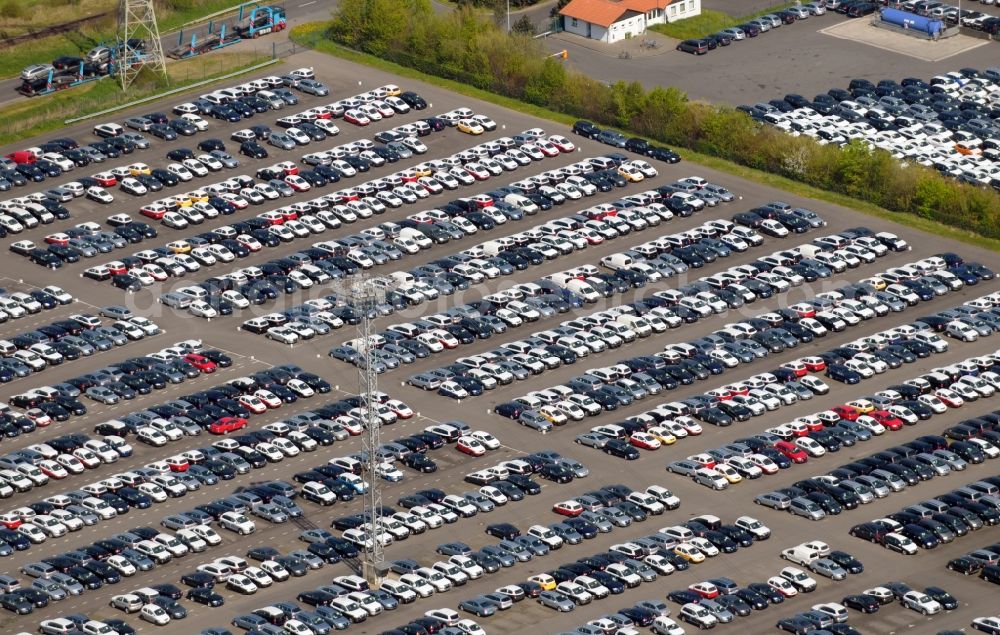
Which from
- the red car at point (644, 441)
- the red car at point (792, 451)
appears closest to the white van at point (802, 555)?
the red car at point (792, 451)

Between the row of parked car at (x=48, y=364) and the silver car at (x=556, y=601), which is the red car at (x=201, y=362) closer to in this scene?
the row of parked car at (x=48, y=364)

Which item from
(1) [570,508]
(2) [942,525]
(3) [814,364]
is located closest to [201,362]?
(1) [570,508]

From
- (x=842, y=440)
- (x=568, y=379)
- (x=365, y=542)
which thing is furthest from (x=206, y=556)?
(x=842, y=440)

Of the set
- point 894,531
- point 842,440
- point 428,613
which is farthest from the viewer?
point 842,440

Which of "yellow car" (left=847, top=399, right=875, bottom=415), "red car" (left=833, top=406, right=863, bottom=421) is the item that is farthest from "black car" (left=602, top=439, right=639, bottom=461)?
"yellow car" (left=847, top=399, right=875, bottom=415)

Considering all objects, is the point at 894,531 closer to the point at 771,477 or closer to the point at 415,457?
the point at 771,477
